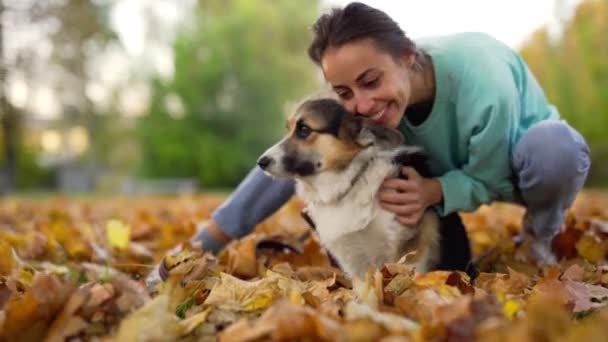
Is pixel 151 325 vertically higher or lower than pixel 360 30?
lower

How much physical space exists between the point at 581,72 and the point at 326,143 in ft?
61.7

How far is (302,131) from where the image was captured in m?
2.53

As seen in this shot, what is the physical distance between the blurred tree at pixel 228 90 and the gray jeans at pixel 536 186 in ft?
71.9

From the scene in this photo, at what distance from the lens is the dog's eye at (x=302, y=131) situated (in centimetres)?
251

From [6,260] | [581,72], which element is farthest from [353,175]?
[581,72]

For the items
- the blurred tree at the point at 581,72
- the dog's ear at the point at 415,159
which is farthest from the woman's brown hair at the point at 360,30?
the blurred tree at the point at 581,72

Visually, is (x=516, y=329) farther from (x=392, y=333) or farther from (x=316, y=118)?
(x=316, y=118)

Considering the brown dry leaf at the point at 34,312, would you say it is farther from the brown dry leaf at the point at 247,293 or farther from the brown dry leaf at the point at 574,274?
the brown dry leaf at the point at 574,274

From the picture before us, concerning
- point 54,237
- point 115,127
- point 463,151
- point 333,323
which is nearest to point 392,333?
point 333,323

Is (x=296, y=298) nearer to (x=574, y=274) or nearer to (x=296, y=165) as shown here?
(x=296, y=165)

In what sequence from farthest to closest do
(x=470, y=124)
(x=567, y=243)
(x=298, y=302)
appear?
(x=567, y=243) < (x=470, y=124) < (x=298, y=302)

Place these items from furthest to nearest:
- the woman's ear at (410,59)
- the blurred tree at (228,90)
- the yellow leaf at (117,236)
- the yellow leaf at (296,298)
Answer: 1. the blurred tree at (228,90)
2. the yellow leaf at (117,236)
3. the woman's ear at (410,59)
4. the yellow leaf at (296,298)

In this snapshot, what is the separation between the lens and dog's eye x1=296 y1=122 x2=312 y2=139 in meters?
2.51

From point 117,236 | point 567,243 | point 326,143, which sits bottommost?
point 567,243
